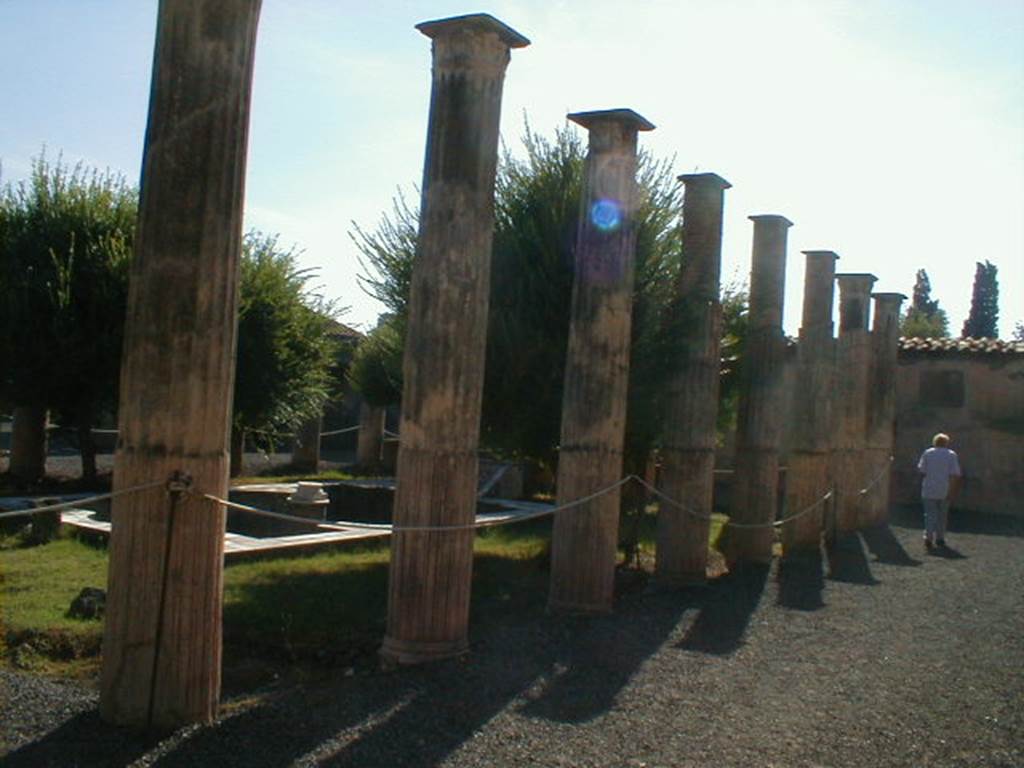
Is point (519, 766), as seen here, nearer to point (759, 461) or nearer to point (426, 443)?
point (426, 443)

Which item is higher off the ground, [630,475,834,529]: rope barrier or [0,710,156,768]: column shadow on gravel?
[630,475,834,529]: rope barrier

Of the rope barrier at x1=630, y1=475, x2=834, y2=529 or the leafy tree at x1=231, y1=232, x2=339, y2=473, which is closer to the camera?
the rope barrier at x1=630, y1=475, x2=834, y2=529

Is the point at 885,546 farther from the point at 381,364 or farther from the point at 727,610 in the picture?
the point at 381,364

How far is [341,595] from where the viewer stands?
9.38m

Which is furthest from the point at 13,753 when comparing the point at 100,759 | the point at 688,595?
the point at 688,595

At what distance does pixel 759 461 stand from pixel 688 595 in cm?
287

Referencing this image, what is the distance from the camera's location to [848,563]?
13.0 meters

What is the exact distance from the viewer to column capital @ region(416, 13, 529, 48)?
7.02m

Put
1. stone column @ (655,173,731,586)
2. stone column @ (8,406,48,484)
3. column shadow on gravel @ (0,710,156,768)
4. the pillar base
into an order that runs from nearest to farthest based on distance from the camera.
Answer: column shadow on gravel @ (0,710,156,768), the pillar base, stone column @ (655,173,731,586), stone column @ (8,406,48,484)

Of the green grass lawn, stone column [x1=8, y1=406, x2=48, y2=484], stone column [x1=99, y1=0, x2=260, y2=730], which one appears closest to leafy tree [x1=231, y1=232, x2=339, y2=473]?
stone column [x1=8, y1=406, x2=48, y2=484]

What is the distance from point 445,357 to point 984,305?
133ft

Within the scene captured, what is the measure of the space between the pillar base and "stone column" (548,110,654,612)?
6.94ft

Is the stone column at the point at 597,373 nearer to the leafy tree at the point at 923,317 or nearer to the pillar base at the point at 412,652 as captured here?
the pillar base at the point at 412,652

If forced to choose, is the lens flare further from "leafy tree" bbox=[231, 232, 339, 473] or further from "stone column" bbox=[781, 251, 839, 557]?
"leafy tree" bbox=[231, 232, 339, 473]
